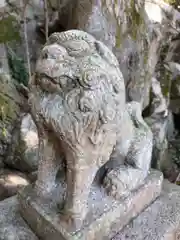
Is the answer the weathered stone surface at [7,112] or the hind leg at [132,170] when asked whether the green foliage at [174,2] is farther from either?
the hind leg at [132,170]

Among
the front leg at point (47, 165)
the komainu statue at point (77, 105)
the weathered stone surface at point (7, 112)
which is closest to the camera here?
the komainu statue at point (77, 105)

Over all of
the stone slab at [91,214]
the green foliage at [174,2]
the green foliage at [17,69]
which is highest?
the green foliage at [174,2]

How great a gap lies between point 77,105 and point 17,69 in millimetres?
2052

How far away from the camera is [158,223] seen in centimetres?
113

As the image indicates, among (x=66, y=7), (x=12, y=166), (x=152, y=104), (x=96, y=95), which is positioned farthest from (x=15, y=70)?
(x=96, y=95)

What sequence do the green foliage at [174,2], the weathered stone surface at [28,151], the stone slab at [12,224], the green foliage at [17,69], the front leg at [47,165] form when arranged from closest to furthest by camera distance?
the front leg at [47,165]
the stone slab at [12,224]
the weathered stone surface at [28,151]
the green foliage at [17,69]
the green foliage at [174,2]

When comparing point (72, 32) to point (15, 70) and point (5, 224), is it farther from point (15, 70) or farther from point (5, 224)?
point (15, 70)

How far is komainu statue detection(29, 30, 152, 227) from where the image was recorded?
789 millimetres

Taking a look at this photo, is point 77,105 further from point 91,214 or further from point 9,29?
point 9,29

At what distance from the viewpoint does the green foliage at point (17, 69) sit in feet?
8.83

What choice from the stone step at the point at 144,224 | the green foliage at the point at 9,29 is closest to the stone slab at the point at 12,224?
the stone step at the point at 144,224

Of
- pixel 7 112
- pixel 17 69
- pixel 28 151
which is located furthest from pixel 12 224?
pixel 17 69

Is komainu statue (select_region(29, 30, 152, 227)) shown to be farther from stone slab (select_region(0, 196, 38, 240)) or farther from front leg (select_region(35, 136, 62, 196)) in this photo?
stone slab (select_region(0, 196, 38, 240))

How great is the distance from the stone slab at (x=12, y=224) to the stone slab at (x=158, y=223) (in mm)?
332
